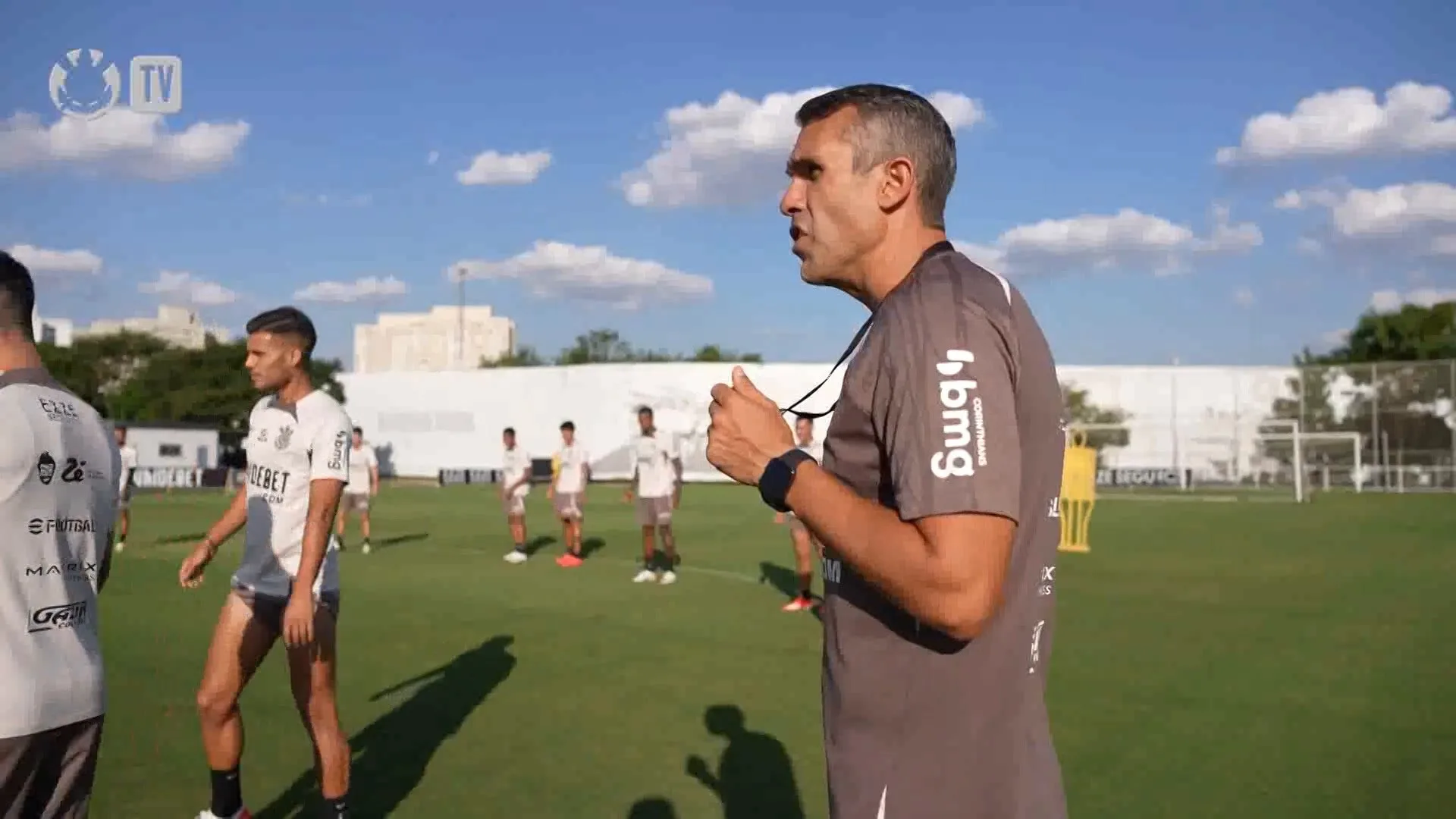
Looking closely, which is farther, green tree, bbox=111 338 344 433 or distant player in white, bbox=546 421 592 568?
green tree, bbox=111 338 344 433

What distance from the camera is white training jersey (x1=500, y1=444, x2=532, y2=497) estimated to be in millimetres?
19609

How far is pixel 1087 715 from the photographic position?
7.68 meters

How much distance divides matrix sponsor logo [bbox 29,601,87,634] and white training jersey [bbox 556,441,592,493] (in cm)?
1523

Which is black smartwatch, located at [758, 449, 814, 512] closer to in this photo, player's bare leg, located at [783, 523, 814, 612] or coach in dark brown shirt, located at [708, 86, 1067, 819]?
coach in dark brown shirt, located at [708, 86, 1067, 819]

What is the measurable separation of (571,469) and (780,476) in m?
17.4

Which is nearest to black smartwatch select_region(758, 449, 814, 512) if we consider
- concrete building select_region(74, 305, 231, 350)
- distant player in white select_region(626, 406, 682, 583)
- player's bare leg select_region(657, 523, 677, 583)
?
Result: player's bare leg select_region(657, 523, 677, 583)

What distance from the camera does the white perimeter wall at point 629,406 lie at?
160 feet

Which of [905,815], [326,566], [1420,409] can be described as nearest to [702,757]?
[326,566]

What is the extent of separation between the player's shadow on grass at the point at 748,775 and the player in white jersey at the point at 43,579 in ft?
10.7

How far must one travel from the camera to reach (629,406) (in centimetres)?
5600

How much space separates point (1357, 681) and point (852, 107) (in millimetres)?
8634

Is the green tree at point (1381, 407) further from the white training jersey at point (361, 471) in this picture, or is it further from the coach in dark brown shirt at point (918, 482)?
the coach in dark brown shirt at point (918, 482)

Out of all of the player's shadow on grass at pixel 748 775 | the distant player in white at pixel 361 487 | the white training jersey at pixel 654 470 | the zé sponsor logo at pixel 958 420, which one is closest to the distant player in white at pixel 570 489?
the white training jersey at pixel 654 470

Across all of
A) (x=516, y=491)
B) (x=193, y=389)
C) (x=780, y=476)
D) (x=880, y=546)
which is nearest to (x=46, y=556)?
(x=780, y=476)
